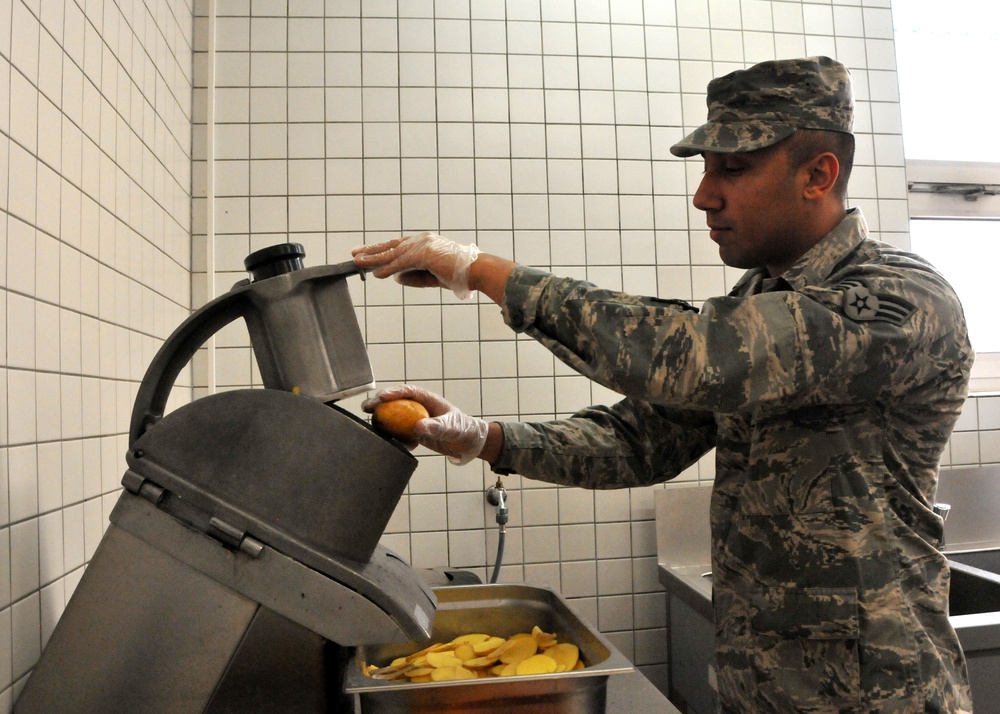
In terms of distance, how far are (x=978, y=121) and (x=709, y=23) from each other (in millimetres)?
1039

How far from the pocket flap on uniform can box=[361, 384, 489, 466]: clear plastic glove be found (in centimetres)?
48

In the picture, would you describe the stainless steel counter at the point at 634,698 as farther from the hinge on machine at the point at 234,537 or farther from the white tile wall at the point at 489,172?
the white tile wall at the point at 489,172

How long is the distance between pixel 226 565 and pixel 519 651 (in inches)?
20.5

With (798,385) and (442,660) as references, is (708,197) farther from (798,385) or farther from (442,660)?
(442,660)

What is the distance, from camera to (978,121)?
2.57 meters

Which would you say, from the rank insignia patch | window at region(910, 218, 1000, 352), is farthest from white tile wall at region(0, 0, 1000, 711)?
the rank insignia patch

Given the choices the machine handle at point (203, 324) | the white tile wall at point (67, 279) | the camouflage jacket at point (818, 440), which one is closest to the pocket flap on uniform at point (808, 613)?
the camouflage jacket at point (818, 440)

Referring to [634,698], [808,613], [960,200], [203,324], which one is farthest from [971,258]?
[203,324]

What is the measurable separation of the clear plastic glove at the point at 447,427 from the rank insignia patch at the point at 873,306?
→ 54cm

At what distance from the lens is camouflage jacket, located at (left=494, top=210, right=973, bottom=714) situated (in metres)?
0.87

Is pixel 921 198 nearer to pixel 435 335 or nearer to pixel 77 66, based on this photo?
pixel 435 335

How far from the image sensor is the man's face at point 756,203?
1.11m

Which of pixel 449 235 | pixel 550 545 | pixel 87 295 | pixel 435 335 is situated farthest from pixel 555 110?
pixel 87 295

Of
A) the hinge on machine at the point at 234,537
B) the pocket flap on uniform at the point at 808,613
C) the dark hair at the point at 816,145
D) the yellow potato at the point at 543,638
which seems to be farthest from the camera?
the yellow potato at the point at 543,638
